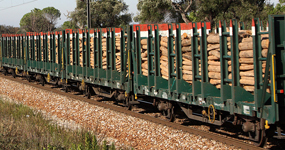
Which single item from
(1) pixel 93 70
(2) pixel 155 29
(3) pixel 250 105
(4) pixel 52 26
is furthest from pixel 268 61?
(4) pixel 52 26

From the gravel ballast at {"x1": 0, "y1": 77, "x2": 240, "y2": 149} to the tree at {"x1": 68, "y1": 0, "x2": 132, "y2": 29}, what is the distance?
4364cm

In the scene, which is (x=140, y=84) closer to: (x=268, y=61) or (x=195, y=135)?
(x=195, y=135)

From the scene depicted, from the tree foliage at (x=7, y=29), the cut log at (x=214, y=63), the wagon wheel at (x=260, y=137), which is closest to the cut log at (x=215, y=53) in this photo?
the cut log at (x=214, y=63)

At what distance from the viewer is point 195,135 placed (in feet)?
27.5

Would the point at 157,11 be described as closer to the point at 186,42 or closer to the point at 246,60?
the point at 186,42

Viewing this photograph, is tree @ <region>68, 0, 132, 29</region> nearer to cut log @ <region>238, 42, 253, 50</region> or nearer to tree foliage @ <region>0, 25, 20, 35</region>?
tree foliage @ <region>0, 25, 20, 35</region>

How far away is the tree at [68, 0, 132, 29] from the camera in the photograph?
187ft

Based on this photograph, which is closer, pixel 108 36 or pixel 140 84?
pixel 140 84

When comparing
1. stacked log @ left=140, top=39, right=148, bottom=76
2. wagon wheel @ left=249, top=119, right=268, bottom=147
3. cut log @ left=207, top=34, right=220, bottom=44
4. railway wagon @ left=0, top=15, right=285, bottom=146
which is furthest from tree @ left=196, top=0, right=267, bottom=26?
wagon wheel @ left=249, top=119, right=268, bottom=147

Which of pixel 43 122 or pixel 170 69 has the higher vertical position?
pixel 170 69

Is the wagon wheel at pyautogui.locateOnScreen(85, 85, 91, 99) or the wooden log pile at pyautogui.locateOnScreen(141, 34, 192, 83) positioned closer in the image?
the wooden log pile at pyautogui.locateOnScreen(141, 34, 192, 83)

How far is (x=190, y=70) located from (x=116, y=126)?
2.91m

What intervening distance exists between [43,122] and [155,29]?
4.50m

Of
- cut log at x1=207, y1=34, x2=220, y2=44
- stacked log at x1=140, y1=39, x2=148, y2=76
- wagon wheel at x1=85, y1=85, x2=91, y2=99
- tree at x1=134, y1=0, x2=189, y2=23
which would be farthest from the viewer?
tree at x1=134, y1=0, x2=189, y2=23
